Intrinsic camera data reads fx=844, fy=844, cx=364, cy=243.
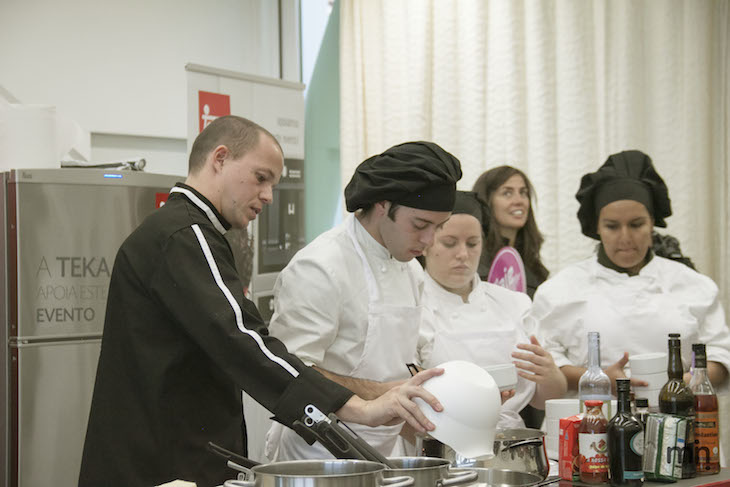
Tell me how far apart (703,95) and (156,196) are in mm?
2228

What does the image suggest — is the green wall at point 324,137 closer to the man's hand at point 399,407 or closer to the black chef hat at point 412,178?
the black chef hat at point 412,178

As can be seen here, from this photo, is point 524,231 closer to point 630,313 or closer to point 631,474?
point 630,313

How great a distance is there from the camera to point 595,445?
5.52 feet

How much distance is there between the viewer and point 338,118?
5.19 meters

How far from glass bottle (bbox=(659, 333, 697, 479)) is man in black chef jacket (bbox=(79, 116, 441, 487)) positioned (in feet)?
2.13

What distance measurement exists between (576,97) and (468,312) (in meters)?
1.56

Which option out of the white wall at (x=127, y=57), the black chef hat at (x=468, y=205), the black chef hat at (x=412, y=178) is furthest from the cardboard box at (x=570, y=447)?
the white wall at (x=127, y=57)

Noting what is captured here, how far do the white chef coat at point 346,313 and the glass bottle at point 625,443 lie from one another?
0.58m

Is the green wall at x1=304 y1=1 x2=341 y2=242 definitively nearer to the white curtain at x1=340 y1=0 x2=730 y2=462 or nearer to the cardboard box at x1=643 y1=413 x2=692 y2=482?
the white curtain at x1=340 y1=0 x2=730 y2=462

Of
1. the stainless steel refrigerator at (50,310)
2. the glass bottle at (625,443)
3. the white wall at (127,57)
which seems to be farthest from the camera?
the white wall at (127,57)

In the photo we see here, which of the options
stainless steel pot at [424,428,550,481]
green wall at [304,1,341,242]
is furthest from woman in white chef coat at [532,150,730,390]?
green wall at [304,1,341,242]

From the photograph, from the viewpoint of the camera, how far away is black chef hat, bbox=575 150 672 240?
98.9 inches

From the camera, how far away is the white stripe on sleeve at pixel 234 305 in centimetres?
158

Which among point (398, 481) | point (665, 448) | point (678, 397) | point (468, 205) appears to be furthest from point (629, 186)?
point (398, 481)
